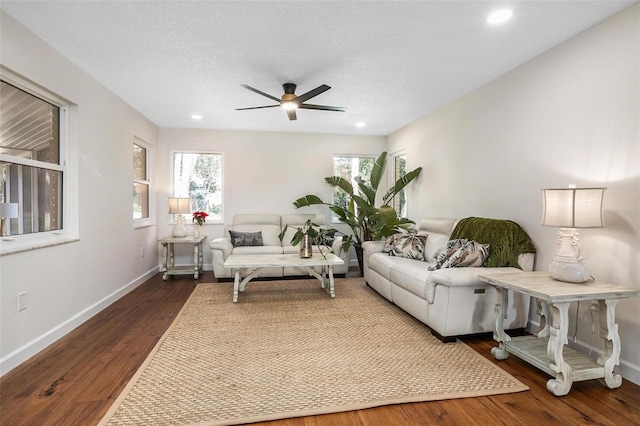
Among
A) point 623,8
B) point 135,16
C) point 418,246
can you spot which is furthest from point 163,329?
point 623,8

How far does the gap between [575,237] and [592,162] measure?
65 centimetres

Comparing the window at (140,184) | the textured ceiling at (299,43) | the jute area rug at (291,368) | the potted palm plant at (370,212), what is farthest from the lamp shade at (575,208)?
the window at (140,184)

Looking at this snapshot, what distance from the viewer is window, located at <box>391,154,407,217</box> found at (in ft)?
17.9

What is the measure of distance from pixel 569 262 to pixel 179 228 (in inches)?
193

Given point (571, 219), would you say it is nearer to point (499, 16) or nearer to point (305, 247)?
point (499, 16)

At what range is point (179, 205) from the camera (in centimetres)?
495

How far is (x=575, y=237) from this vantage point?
214 cm

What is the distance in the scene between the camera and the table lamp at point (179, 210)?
4.93m

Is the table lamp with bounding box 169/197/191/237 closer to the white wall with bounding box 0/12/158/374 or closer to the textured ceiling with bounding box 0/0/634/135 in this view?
the white wall with bounding box 0/12/158/374

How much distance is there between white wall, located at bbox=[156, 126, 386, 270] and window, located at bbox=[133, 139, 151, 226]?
29cm

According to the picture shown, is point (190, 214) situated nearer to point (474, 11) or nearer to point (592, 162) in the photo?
point (474, 11)

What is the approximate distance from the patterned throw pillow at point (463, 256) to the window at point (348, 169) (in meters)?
3.10

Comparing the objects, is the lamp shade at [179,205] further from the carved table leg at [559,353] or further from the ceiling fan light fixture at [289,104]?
the carved table leg at [559,353]

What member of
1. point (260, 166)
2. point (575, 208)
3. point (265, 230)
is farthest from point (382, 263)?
point (260, 166)
